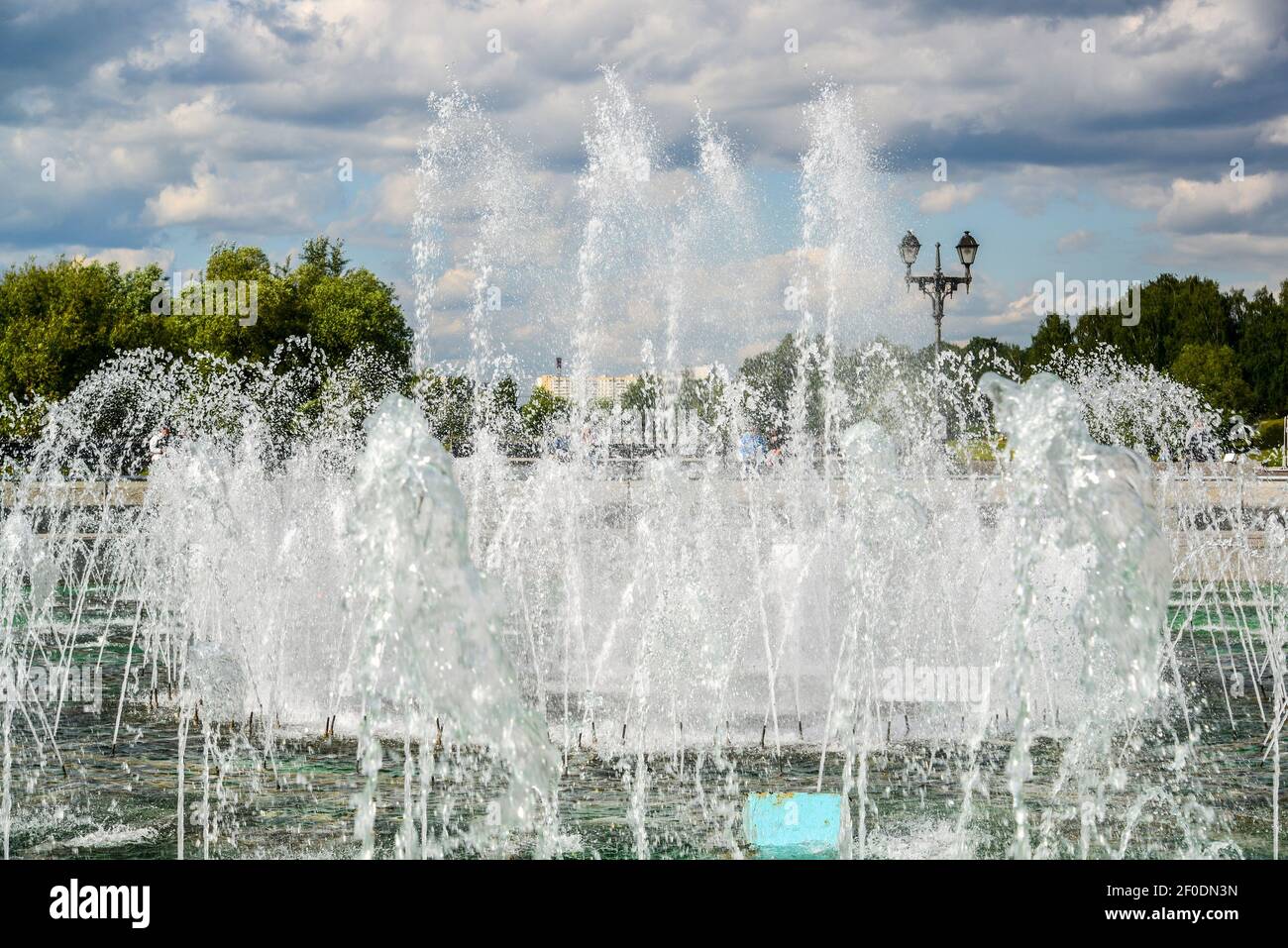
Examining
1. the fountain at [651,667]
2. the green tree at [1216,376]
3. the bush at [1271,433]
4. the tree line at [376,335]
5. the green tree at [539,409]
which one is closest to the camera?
the fountain at [651,667]

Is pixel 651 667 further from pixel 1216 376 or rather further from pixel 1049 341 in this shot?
pixel 1049 341

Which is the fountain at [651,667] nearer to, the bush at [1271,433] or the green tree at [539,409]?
the bush at [1271,433]

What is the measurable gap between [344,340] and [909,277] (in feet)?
125

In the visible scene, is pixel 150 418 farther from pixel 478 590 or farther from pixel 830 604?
pixel 478 590

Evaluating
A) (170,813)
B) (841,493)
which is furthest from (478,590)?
A: (841,493)

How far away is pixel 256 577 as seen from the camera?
11.9m

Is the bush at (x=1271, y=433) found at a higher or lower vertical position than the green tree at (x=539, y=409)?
lower

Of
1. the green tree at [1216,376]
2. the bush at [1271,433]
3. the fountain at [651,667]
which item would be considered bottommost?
the fountain at [651,667]

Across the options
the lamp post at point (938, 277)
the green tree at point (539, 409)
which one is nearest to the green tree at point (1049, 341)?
the green tree at point (539, 409)

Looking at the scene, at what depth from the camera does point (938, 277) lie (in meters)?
22.0

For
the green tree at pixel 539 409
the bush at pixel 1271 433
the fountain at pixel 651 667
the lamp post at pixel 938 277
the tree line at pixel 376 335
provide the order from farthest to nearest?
the green tree at pixel 539 409
the bush at pixel 1271 433
the tree line at pixel 376 335
the lamp post at pixel 938 277
the fountain at pixel 651 667

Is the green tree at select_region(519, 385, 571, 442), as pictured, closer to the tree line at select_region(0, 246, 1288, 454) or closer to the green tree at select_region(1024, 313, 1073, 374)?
the tree line at select_region(0, 246, 1288, 454)

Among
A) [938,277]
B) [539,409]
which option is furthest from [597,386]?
[938,277]

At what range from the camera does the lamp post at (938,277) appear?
69.7ft
